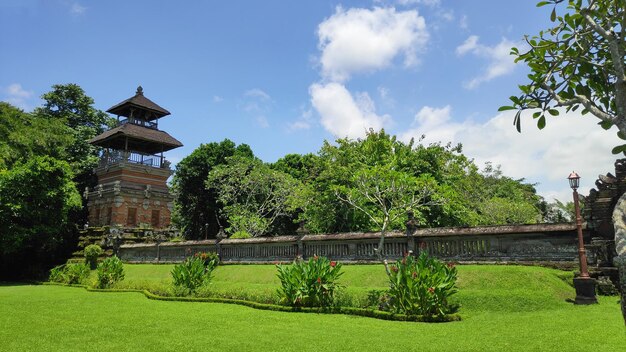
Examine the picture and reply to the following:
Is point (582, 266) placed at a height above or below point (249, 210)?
below

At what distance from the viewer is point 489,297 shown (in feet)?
31.0

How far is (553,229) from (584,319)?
4.60 meters

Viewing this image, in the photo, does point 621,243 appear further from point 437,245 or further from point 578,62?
point 437,245

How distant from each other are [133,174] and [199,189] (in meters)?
6.34

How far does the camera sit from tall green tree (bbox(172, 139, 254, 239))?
38438mm

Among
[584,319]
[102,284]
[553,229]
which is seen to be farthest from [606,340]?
[102,284]

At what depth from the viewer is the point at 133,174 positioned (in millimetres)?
34781

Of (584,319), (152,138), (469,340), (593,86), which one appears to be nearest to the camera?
(593,86)

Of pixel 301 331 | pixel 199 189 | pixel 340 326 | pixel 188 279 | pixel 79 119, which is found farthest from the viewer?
pixel 79 119

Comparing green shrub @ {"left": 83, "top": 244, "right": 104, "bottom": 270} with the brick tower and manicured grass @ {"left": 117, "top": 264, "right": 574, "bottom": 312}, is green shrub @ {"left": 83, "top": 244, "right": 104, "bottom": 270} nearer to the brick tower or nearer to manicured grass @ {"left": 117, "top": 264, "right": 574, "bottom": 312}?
the brick tower

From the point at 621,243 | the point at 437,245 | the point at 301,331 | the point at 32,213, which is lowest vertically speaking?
the point at 301,331

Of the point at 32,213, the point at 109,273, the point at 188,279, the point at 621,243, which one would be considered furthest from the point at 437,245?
the point at 32,213

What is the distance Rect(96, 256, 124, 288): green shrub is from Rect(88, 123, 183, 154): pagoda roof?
18428 mm

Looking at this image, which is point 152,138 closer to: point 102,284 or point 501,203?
point 102,284
